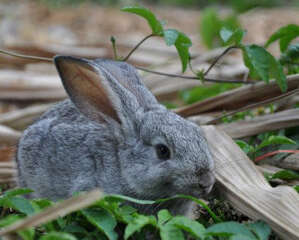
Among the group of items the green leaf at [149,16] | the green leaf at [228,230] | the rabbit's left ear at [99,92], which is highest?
the green leaf at [149,16]

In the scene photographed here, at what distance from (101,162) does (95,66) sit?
773mm

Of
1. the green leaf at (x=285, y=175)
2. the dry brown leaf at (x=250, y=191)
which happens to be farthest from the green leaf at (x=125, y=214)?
the green leaf at (x=285, y=175)

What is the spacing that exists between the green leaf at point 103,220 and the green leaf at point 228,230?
21.4 inches

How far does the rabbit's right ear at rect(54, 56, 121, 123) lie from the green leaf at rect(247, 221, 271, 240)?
60.0 inches

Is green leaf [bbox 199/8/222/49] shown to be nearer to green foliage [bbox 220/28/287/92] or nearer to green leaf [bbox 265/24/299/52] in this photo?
green leaf [bbox 265/24/299/52]

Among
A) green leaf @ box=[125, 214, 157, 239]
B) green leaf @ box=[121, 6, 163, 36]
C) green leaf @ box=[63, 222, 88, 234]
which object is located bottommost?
green leaf @ box=[63, 222, 88, 234]

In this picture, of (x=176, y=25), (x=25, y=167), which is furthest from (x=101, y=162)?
(x=176, y=25)

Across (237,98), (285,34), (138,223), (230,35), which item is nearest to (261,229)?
(138,223)

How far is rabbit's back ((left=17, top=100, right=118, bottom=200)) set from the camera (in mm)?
4594

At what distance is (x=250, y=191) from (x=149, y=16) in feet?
5.14

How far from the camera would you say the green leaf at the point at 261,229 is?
3.44m

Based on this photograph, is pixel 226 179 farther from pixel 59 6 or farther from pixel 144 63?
pixel 59 6

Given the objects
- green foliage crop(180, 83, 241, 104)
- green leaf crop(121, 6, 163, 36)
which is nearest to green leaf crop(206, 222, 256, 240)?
green leaf crop(121, 6, 163, 36)

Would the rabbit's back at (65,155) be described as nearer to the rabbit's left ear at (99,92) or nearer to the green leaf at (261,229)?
the rabbit's left ear at (99,92)
